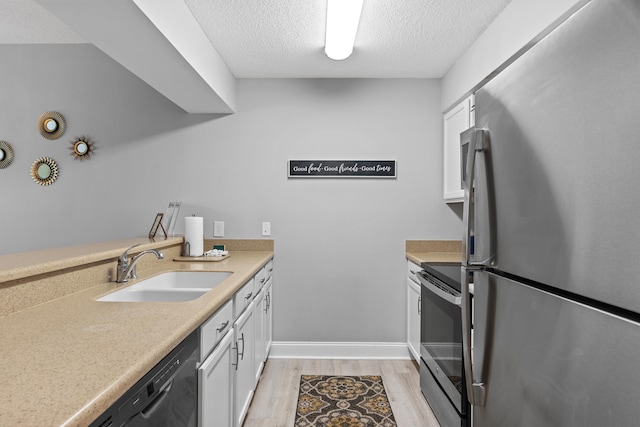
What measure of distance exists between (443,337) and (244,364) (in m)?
1.10

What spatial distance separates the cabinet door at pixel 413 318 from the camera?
9.77 ft

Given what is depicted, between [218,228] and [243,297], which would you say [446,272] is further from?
[218,228]

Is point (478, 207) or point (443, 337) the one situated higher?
point (478, 207)

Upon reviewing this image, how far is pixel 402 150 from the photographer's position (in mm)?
3342

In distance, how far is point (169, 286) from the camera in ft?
7.67

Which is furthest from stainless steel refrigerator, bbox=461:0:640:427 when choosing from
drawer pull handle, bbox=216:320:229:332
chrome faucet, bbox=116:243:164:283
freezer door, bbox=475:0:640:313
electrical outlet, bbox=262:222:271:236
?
electrical outlet, bbox=262:222:271:236

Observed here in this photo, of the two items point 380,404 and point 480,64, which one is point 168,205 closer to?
point 380,404

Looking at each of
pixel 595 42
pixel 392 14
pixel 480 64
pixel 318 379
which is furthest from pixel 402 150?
pixel 595 42

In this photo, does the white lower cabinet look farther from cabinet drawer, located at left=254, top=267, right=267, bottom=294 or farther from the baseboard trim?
the baseboard trim

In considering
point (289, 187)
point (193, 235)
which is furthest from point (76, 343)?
point (289, 187)

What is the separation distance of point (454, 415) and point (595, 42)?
73.0 inches

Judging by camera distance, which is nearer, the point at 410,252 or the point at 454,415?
the point at 454,415

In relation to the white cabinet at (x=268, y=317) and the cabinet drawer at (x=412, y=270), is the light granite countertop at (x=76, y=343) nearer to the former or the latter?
the white cabinet at (x=268, y=317)

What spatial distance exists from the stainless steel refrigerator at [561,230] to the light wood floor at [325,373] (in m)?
1.48
